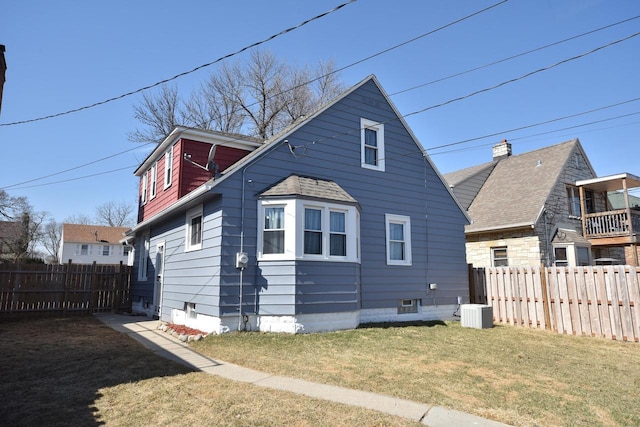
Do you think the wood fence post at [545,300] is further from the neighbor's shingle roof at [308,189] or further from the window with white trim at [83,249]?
the window with white trim at [83,249]

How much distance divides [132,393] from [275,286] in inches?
189

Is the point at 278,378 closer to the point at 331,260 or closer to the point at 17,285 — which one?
the point at 331,260

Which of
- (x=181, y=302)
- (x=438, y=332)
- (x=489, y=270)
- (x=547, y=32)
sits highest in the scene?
(x=547, y=32)

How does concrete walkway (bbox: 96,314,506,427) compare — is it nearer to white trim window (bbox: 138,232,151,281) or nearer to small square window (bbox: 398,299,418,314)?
small square window (bbox: 398,299,418,314)

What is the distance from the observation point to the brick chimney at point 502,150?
23.3 m

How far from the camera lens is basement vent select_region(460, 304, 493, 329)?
1180cm

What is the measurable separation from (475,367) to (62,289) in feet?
46.8

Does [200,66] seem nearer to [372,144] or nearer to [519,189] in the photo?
[372,144]

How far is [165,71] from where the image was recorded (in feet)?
33.6

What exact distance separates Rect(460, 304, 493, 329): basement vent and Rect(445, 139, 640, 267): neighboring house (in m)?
5.78

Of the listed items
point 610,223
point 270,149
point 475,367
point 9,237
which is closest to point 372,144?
point 270,149

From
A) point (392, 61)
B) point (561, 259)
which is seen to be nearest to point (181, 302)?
point (392, 61)

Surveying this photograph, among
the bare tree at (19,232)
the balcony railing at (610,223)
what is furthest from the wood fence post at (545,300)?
the bare tree at (19,232)

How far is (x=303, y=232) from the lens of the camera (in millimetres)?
10109
